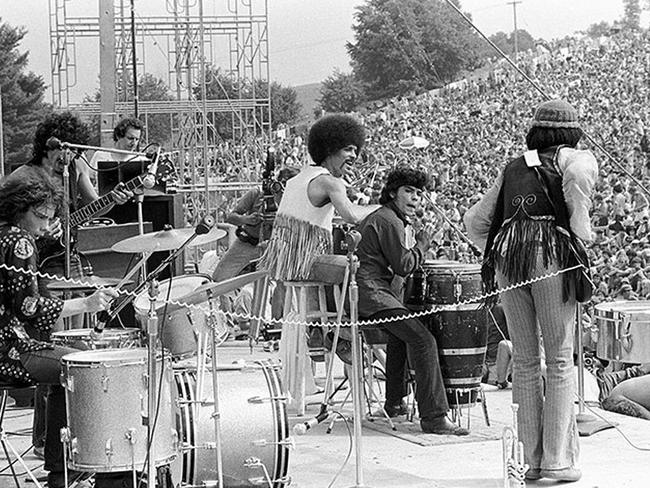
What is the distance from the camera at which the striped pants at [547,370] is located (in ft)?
16.8

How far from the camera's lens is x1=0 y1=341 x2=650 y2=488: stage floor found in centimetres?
525

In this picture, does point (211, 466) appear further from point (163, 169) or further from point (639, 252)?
point (639, 252)

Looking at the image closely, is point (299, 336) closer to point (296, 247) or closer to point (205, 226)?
point (296, 247)

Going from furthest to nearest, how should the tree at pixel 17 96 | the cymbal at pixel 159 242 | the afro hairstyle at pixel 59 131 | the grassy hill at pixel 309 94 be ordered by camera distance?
the grassy hill at pixel 309 94 < the tree at pixel 17 96 < the afro hairstyle at pixel 59 131 < the cymbal at pixel 159 242

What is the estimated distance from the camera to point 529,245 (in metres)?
5.13

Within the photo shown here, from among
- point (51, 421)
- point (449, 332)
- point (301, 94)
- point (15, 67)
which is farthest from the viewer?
point (301, 94)

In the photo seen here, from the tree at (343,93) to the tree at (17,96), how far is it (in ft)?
109

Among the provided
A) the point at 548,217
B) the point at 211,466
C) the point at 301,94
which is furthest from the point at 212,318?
the point at 301,94

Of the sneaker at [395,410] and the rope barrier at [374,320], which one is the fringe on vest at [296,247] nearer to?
the rope barrier at [374,320]

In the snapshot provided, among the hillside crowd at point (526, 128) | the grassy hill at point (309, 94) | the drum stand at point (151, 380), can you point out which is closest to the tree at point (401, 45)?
the hillside crowd at point (526, 128)

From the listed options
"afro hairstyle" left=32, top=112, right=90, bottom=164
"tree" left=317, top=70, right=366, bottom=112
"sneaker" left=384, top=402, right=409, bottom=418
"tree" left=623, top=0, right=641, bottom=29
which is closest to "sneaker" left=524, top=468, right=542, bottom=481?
"sneaker" left=384, top=402, right=409, bottom=418

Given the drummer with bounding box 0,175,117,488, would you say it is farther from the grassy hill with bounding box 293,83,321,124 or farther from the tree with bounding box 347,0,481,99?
the grassy hill with bounding box 293,83,321,124

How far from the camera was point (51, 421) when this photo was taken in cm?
495

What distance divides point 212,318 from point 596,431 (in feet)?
8.82
